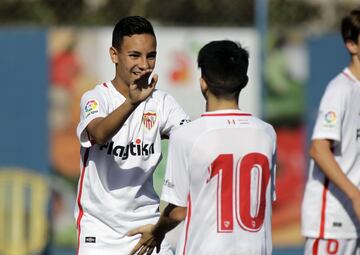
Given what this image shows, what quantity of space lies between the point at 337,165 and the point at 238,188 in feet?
6.10

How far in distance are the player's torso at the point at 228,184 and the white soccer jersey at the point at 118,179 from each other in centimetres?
78

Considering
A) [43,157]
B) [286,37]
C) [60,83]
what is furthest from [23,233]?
[286,37]

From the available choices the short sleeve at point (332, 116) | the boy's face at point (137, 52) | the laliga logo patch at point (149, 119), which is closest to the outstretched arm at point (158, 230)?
the laliga logo patch at point (149, 119)

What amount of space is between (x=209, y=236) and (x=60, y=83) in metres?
6.40

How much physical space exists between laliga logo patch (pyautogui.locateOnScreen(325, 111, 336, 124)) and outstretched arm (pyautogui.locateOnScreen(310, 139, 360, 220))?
0.13m

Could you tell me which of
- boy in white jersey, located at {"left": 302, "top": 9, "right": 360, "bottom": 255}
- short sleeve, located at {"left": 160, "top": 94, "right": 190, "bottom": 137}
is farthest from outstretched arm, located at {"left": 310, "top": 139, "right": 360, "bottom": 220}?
short sleeve, located at {"left": 160, "top": 94, "right": 190, "bottom": 137}

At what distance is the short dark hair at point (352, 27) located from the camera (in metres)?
7.64

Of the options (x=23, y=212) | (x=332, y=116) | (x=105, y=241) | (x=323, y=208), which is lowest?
(x=23, y=212)

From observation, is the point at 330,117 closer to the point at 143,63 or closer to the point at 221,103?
the point at 143,63

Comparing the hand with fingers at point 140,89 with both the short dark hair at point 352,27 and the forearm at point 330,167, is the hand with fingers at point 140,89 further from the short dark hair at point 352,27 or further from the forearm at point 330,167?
the short dark hair at point 352,27

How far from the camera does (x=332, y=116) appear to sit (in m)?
7.52

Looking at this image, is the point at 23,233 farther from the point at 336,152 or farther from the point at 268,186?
the point at 268,186

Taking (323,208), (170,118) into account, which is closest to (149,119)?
(170,118)

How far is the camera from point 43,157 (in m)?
12.0
